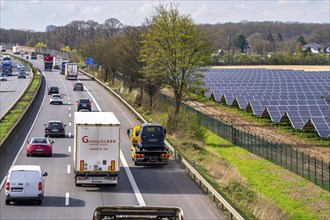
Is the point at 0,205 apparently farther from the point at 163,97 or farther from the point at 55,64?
the point at 55,64

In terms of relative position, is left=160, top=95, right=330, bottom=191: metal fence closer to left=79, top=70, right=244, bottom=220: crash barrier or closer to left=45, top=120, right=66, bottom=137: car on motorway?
left=79, top=70, right=244, bottom=220: crash barrier

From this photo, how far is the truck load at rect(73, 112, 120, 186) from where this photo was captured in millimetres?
29500

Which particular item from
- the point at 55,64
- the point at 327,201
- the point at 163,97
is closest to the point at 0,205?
the point at 327,201

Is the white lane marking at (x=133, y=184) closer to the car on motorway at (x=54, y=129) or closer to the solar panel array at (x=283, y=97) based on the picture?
the car on motorway at (x=54, y=129)

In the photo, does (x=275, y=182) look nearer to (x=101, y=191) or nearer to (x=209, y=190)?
(x=209, y=190)

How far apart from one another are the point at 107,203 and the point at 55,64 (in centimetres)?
13479

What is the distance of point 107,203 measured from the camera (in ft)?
88.0

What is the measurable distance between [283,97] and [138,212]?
62.7 meters

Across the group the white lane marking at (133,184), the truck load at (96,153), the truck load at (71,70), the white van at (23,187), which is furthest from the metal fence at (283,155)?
the truck load at (71,70)

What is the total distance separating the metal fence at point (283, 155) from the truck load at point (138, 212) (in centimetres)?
2406

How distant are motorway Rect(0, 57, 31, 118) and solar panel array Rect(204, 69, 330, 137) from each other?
82.8ft

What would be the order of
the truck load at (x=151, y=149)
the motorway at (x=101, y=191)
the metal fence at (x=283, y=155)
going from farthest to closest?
the metal fence at (x=283, y=155)
the truck load at (x=151, y=149)
the motorway at (x=101, y=191)

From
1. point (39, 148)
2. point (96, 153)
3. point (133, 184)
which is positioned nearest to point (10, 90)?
point (39, 148)

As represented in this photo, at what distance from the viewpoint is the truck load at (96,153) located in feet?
96.8
